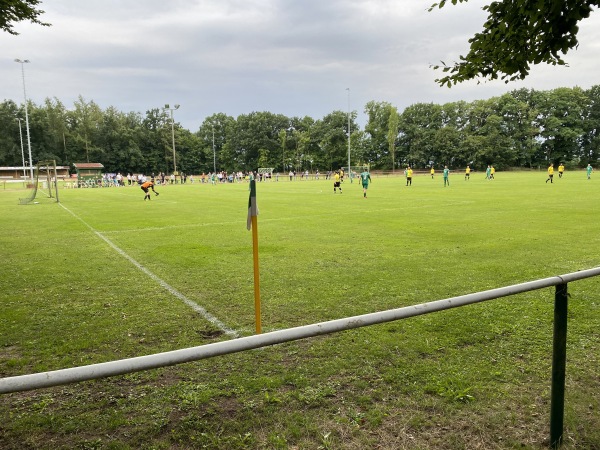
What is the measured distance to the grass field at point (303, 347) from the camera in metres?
3.36

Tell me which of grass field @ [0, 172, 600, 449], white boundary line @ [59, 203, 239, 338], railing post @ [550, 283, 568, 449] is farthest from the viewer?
white boundary line @ [59, 203, 239, 338]

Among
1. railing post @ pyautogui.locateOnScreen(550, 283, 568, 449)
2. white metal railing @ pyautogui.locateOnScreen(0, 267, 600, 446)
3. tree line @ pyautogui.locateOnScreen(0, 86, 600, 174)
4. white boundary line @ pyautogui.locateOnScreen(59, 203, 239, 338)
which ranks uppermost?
tree line @ pyautogui.locateOnScreen(0, 86, 600, 174)

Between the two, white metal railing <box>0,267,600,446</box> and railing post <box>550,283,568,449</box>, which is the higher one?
white metal railing <box>0,267,600,446</box>

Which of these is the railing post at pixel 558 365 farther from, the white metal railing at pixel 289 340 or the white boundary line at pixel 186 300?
the white boundary line at pixel 186 300

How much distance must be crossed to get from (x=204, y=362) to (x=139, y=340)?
1.07 meters

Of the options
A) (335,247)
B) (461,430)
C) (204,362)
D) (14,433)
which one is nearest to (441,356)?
(461,430)

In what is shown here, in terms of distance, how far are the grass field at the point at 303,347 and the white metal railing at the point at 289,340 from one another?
0.64m

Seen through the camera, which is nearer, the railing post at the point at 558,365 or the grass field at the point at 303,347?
the railing post at the point at 558,365

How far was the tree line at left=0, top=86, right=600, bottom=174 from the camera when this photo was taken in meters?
97.6

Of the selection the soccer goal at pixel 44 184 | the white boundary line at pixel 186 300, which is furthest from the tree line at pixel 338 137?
the white boundary line at pixel 186 300

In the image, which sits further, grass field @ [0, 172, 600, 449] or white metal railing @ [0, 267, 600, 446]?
grass field @ [0, 172, 600, 449]

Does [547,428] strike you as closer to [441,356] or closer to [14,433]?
[441,356]

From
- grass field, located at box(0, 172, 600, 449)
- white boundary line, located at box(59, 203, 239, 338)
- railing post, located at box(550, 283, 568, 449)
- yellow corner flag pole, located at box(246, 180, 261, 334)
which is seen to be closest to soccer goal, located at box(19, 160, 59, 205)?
white boundary line, located at box(59, 203, 239, 338)

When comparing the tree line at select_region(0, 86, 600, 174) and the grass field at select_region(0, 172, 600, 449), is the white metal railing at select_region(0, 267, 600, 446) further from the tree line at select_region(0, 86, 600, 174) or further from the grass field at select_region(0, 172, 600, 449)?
the tree line at select_region(0, 86, 600, 174)
